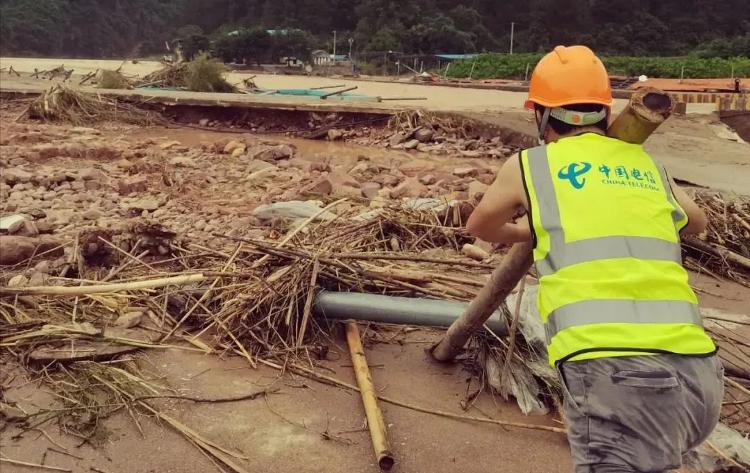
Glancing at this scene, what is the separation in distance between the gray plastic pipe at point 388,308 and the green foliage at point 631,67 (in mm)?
34210

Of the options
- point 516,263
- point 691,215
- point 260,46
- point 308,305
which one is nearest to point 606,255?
point 691,215

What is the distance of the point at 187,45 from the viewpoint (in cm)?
4738

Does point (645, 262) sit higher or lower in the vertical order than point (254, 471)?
higher

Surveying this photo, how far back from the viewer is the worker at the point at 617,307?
1903 millimetres

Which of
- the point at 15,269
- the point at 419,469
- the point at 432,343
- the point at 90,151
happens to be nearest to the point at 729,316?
the point at 432,343

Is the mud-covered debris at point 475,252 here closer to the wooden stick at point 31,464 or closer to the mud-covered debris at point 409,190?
the mud-covered debris at point 409,190

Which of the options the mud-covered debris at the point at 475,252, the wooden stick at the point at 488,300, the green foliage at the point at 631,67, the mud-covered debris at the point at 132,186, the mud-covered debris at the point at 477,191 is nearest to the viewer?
the wooden stick at the point at 488,300

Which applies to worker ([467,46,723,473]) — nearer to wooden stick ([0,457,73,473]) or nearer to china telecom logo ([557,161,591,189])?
china telecom logo ([557,161,591,189])

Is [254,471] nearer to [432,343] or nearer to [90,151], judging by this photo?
[432,343]

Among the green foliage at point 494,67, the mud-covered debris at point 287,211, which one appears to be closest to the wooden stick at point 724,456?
the mud-covered debris at point 287,211

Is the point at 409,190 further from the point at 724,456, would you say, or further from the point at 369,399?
the point at 724,456

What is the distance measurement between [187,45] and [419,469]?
47788 millimetres

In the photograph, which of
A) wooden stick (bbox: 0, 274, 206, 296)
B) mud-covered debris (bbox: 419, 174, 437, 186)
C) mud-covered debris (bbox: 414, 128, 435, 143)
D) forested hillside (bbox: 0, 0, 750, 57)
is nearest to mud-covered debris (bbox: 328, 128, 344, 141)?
mud-covered debris (bbox: 414, 128, 435, 143)

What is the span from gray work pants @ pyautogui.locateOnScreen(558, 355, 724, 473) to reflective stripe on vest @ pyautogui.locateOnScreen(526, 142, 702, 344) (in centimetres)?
11
